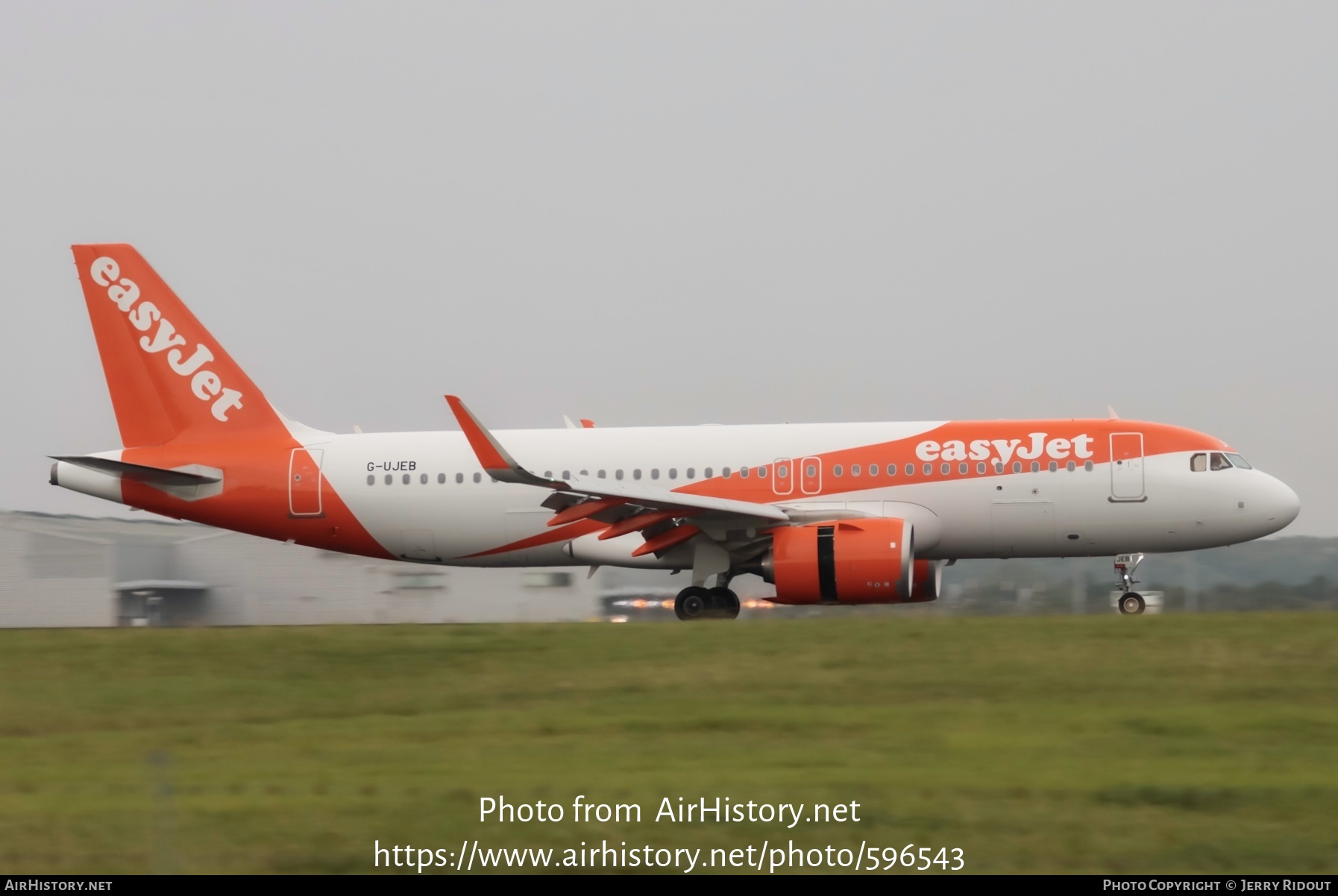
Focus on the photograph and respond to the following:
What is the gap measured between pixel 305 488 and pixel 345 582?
26.0ft

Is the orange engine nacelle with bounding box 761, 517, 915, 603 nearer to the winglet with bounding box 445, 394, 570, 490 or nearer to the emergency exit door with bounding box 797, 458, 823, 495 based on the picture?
the emergency exit door with bounding box 797, 458, 823, 495

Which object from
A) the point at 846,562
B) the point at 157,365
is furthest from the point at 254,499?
the point at 846,562

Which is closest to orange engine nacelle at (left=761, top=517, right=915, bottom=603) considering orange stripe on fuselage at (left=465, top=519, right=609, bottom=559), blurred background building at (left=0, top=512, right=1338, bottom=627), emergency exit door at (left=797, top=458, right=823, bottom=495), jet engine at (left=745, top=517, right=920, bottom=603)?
jet engine at (left=745, top=517, right=920, bottom=603)

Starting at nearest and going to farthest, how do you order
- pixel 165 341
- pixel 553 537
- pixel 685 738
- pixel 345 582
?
pixel 685 738
pixel 553 537
pixel 165 341
pixel 345 582

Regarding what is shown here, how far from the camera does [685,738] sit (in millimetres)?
13219

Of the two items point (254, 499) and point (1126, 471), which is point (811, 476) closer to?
point (1126, 471)

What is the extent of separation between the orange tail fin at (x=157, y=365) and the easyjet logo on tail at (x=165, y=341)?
0.04ft

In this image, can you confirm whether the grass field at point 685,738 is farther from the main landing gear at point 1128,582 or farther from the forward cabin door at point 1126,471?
the forward cabin door at point 1126,471

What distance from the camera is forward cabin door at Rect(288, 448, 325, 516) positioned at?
26422 mm

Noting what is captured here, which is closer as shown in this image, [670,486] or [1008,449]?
[1008,449]

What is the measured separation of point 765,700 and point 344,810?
5.58 metres

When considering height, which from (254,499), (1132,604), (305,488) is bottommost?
(1132,604)

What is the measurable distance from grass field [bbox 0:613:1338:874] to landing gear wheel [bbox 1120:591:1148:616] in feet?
13.4
